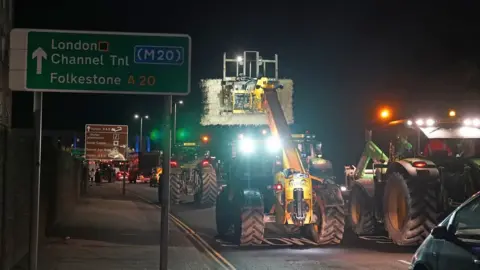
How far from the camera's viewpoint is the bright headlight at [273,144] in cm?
1657

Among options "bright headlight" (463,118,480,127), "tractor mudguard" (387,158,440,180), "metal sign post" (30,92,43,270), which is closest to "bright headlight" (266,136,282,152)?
"tractor mudguard" (387,158,440,180)

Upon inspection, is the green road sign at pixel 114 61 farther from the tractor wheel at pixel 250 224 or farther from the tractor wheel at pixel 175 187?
the tractor wheel at pixel 175 187

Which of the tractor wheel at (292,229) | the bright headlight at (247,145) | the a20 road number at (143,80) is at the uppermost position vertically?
the a20 road number at (143,80)

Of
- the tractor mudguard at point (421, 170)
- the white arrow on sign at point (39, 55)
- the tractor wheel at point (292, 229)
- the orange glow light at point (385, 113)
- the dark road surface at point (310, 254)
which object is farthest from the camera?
the tractor wheel at point (292, 229)

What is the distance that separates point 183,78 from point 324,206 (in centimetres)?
787

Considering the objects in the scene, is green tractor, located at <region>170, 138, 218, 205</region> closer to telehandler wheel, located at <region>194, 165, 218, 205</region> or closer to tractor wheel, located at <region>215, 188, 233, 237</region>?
telehandler wheel, located at <region>194, 165, 218, 205</region>

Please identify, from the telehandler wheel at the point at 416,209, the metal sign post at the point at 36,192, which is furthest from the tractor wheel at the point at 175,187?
the metal sign post at the point at 36,192

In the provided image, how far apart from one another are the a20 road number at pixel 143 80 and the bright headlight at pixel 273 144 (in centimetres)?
806

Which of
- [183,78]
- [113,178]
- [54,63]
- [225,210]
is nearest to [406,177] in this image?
[225,210]

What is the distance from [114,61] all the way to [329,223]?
838 cm

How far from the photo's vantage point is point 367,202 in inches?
677

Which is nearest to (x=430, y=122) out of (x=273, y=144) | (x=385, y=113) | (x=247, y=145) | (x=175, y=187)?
(x=385, y=113)

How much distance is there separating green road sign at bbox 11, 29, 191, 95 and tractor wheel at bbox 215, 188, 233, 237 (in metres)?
9.32

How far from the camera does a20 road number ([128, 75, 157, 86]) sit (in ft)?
27.9
